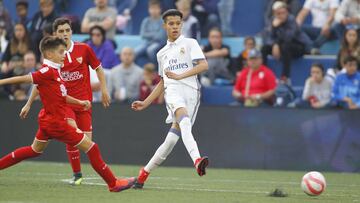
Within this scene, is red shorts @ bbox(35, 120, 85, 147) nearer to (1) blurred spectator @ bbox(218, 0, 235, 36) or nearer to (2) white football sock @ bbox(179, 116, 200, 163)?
(2) white football sock @ bbox(179, 116, 200, 163)

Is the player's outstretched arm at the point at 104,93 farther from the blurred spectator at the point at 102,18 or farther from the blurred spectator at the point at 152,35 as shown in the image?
the blurred spectator at the point at 102,18

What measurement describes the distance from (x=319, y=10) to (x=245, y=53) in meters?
1.89

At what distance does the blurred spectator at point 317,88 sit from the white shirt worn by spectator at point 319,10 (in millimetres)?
2297

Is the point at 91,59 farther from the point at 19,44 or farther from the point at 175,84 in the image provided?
the point at 19,44

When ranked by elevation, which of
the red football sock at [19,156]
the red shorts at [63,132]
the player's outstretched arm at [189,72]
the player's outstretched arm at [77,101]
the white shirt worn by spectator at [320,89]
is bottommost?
the white shirt worn by spectator at [320,89]

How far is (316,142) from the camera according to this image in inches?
599

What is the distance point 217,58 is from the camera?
17.9 meters

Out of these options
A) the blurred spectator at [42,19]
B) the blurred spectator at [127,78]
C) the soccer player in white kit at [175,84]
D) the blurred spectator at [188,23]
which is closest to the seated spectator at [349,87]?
the blurred spectator at [188,23]

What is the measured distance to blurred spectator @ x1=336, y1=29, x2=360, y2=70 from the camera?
1683cm

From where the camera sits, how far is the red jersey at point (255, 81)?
654 inches

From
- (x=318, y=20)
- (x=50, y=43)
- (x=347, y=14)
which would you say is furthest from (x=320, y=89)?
(x=50, y=43)

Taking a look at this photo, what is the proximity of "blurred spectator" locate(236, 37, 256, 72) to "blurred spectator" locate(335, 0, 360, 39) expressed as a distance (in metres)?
1.74

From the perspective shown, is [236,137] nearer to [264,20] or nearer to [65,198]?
[264,20]

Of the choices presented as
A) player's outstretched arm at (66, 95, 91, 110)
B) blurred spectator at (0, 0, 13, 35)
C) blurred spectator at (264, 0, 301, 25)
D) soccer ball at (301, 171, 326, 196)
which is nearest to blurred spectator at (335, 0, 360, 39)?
blurred spectator at (264, 0, 301, 25)
